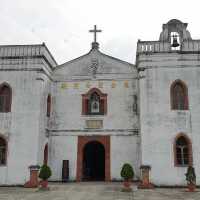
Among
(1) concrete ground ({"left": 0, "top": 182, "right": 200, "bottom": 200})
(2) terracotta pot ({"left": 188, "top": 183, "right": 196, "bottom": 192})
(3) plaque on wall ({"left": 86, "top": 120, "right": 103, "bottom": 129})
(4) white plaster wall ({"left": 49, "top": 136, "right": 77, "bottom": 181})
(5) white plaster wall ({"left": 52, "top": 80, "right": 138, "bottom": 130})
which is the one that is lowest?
(1) concrete ground ({"left": 0, "top": 182, "right": 200, "bottom": 200})

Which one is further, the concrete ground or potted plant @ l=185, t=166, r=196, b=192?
potted plant @ l=185, t=166, r=196, b=192

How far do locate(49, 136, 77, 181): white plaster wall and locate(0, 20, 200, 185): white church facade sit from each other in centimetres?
6

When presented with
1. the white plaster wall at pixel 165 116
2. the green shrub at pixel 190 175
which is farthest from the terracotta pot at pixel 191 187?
the white plaster wall at pixel 165 116

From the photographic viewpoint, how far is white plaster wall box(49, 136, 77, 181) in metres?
21.1

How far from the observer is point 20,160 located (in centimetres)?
1914

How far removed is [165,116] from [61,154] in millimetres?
7296

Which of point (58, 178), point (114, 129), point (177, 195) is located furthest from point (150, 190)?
point (58, 178)

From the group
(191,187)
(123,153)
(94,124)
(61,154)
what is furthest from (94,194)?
(94,124)

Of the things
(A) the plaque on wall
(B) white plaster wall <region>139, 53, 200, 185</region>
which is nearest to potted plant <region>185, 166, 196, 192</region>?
(B) white plaster wall <region>139, 53, 200, 185</region>

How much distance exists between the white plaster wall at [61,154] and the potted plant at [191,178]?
744 cm

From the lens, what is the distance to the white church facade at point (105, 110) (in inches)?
751

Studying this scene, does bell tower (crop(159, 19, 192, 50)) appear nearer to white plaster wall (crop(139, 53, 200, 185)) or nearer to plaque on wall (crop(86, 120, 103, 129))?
white plaster wall (crop(139, 53, 200, 185))

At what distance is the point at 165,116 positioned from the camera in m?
19.4

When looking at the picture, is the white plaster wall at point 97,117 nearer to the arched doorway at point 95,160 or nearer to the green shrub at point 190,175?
the arched doorway at point 95,160
